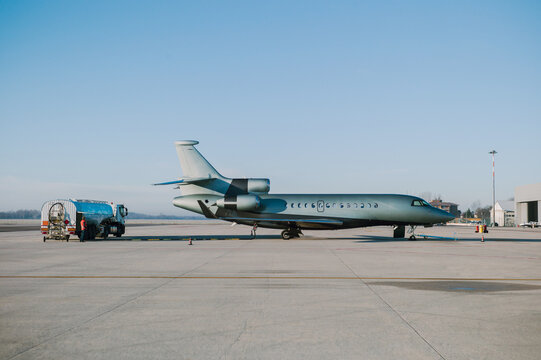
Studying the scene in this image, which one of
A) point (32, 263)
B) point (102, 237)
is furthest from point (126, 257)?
point (102, 237)

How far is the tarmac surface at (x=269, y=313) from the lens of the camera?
581 cm

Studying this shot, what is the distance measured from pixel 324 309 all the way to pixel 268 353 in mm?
2867

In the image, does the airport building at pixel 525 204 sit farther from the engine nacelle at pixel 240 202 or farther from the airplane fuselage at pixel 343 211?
the engine nacelle at pixel 240 202

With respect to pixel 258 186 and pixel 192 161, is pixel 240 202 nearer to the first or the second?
pixel 258 186

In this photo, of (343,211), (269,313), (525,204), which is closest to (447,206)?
(525,204)

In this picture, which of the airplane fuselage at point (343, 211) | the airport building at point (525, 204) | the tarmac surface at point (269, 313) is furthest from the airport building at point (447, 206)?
the tarmac surface at point (269, 313)

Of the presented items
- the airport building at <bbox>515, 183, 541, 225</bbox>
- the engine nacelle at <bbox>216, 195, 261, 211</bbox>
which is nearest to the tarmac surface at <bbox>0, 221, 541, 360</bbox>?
the engine nacelle at <bbox>216, 195, 261, 211</bbox>

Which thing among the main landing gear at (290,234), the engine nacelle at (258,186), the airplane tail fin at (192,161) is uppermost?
the airplane tail fin at (192,161)

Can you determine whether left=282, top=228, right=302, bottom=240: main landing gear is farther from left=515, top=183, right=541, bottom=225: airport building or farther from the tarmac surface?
left=515, top=183, right=541, bottom=225: airport building

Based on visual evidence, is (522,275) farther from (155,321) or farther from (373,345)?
(155,321)

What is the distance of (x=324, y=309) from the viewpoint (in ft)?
27.2

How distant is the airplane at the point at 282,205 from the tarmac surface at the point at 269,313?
54.6ft

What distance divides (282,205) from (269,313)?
24.3 m

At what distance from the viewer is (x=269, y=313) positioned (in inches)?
313
